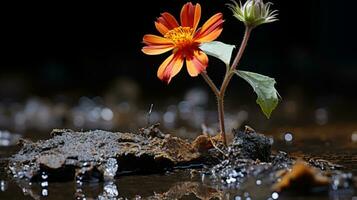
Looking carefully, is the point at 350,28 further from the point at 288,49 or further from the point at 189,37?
the point at 189,37

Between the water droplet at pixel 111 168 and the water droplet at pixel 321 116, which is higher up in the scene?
the water droplet at pixel 321 116

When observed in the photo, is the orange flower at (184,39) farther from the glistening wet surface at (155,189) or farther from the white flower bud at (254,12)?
the glistening wet surface at (155,189)

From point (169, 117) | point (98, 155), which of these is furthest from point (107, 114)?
point (98, 155)

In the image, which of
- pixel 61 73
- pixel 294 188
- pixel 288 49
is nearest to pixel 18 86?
pixel 61 73

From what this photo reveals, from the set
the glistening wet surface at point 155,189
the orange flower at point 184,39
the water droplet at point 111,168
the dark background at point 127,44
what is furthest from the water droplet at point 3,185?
the dark background at point 127,44

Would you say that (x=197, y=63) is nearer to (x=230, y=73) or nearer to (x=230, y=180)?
(x=230, y=73)
